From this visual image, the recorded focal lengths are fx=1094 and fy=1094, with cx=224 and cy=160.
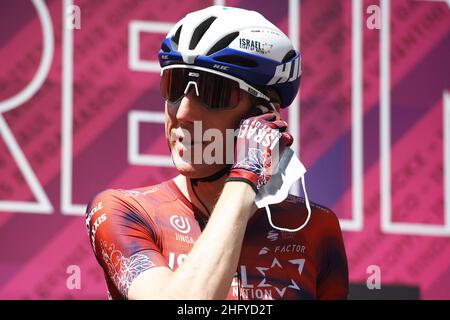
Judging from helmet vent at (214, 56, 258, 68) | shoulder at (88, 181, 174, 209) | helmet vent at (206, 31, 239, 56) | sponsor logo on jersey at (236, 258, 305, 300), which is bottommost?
sponsor logo on jersey at (236, 258, 305, 300)

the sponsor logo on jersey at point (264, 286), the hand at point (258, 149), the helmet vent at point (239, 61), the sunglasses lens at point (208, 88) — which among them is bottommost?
the sponsor logo on jersey at point (264, 286)

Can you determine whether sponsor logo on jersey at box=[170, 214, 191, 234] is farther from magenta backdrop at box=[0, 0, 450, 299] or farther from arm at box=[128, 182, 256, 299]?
magenta backdrop at box=[0, 0, 450, 299]

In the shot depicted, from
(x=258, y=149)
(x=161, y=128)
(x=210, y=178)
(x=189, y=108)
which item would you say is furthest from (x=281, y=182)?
(x=161, y=128)

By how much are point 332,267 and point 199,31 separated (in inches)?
44.6

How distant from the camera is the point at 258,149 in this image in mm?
4203

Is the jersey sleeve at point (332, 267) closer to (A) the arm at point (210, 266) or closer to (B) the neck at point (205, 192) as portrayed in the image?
(B) the neck at point (205, 192)

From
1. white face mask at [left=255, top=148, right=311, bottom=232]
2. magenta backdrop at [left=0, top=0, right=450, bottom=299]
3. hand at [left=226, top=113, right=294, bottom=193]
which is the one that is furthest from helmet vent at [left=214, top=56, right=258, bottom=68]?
magenta backdrop at [left=0, top=0, right=450, bottom=299]

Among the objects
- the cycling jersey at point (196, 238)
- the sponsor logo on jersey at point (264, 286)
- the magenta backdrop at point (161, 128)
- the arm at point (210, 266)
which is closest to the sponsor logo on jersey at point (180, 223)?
the cycling jersey at point (196, 238)

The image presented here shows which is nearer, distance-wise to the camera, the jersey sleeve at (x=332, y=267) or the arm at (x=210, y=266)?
the arm at (x=210, y=266)

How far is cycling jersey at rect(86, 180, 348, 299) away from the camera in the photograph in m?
4.19

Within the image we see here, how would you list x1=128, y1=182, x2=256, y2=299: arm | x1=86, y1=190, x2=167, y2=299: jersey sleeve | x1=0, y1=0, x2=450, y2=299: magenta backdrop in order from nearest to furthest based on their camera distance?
x1=128, y1=182, x2=256, y2=299: arm < x1=86, y1=190, x2=167, y2=299: jersey sleeve < x1=0, y1=0, x2=450, y2=299: magenta backdrop

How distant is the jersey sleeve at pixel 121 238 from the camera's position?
4078mm

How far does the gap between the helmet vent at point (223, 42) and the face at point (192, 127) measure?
19cm

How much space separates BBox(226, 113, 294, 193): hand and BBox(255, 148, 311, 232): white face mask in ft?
0.11
